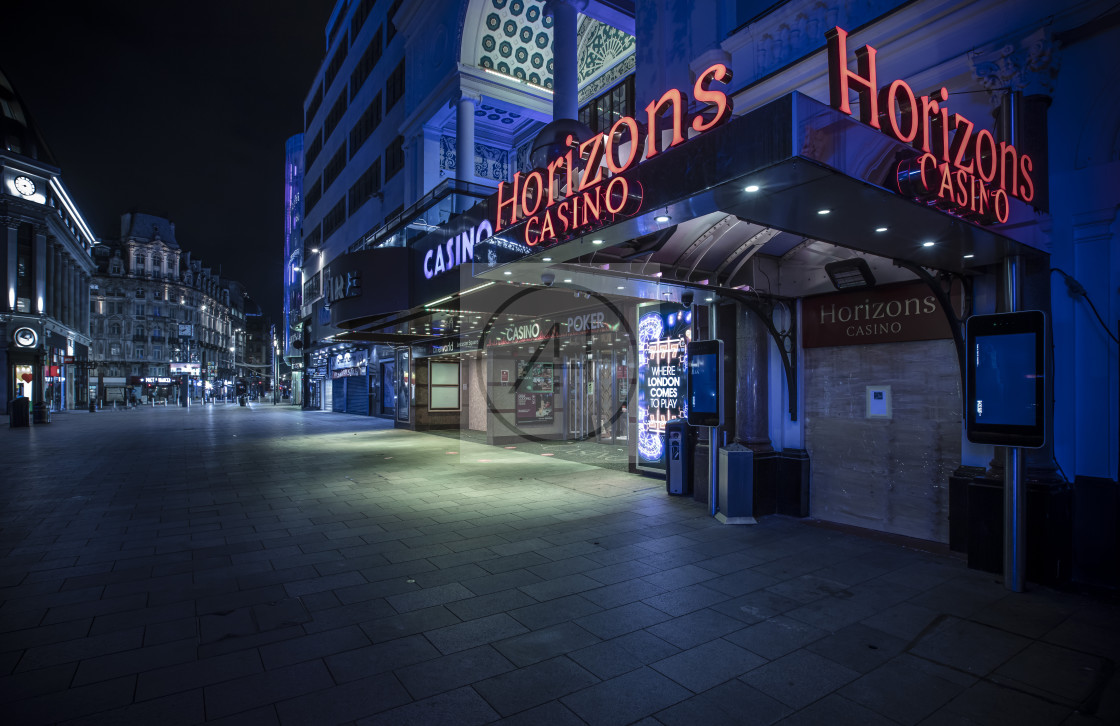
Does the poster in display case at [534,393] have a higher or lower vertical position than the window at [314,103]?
lower

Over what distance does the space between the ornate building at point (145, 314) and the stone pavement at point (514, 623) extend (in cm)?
7580

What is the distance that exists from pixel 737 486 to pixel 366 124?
1072 inches

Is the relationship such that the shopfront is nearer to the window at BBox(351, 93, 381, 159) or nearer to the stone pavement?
the stone pavement

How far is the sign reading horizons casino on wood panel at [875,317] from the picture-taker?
6840mm

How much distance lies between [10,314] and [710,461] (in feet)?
162

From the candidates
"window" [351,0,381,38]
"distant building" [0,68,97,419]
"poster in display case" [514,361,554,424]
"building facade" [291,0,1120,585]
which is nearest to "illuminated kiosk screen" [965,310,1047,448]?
"building facade" [291,0,1120,585]

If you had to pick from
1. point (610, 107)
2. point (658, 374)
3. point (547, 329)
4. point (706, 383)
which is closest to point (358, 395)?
point (547, 329)

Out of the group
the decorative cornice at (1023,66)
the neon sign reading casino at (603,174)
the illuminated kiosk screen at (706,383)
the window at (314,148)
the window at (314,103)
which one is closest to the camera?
the neon sign reading casino at (603,174)

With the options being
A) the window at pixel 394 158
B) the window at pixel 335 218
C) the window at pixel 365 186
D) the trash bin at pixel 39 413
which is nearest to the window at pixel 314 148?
the window at pixel 335 218

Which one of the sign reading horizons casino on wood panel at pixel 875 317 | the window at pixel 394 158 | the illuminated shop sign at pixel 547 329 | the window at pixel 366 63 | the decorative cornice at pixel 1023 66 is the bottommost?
the sign reading horizons casino on wood panel at pixel 875 317

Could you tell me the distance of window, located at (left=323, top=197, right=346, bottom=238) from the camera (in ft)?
105

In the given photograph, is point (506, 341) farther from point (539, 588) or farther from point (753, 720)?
point (753, 720)

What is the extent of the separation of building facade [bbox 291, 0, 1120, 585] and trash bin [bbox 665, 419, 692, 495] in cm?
27

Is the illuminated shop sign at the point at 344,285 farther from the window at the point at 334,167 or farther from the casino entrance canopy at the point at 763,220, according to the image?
the window at the point at 334,167
